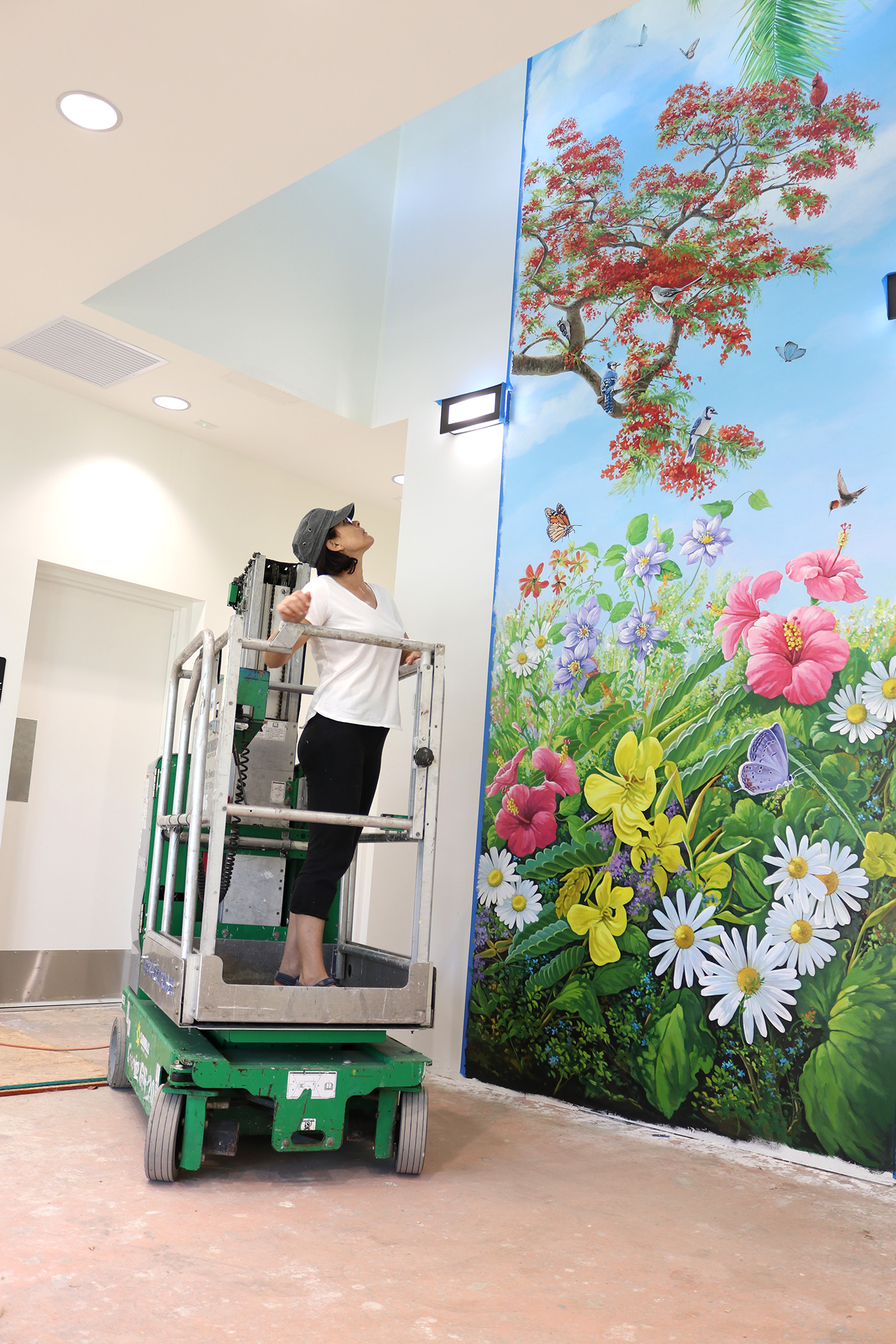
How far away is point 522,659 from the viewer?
175 inches

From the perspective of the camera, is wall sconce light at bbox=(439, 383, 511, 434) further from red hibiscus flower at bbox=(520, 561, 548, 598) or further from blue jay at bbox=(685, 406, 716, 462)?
blue jay at bbox=(685, 406, 716, 462)

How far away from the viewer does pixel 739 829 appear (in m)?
3.63

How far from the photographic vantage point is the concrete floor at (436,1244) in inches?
74.9

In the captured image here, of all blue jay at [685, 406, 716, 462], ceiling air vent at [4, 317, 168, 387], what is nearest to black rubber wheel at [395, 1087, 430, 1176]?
blue jay at [685, 406, 716, 462]

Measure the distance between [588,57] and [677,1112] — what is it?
462 centimetres

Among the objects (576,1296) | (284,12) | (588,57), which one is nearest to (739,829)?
(576,1296)

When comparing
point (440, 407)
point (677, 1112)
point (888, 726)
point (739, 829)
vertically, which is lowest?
point (677, 1112)

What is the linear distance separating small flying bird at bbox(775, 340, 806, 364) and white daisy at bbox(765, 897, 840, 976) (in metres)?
2.00

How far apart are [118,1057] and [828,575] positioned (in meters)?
3.07

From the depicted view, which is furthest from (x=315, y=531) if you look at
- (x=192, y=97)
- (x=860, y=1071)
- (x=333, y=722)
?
(x=860, y=1071)

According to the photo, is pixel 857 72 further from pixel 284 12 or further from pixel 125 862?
pixel 125 862

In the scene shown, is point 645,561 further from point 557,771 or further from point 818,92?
point 818,92

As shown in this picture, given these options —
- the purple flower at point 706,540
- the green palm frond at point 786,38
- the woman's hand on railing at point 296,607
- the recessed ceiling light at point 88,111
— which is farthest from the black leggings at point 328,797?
the green palm frond at point 786,38

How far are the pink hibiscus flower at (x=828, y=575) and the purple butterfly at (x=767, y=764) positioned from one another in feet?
1.65
